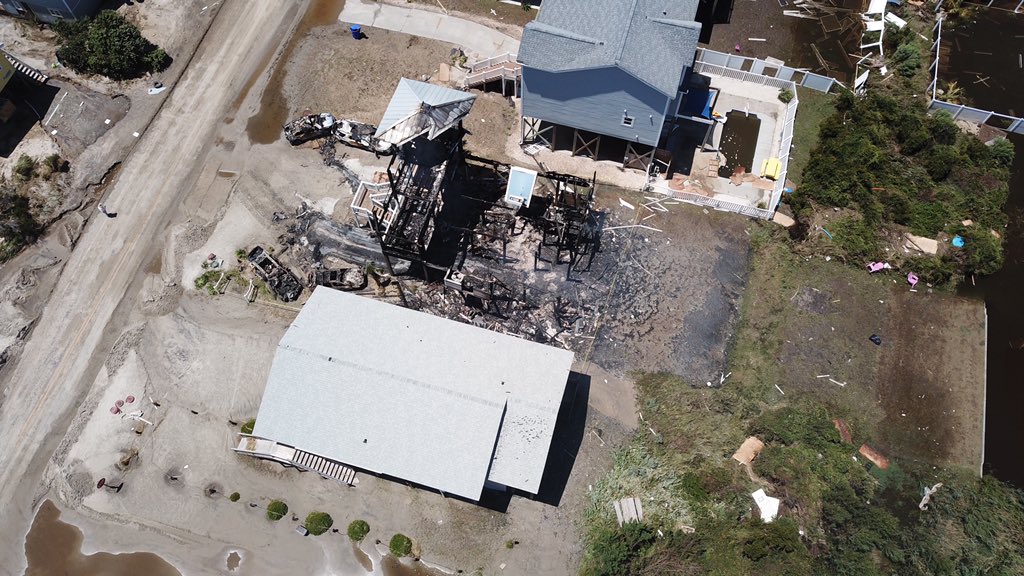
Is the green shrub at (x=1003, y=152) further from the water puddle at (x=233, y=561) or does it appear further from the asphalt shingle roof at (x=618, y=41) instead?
the water puddle at (x=233, y=561)

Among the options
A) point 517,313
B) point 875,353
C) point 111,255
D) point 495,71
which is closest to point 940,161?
point 875,353

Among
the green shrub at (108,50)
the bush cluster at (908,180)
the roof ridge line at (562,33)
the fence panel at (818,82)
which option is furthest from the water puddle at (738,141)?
the green shrub at (108,50)

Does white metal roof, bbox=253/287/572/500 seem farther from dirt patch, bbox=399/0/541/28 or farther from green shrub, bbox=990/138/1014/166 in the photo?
green shrub, bbox=990/138/1014/166

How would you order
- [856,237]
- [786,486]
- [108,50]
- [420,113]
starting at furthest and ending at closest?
[108,50] < [856,237] < [420,113] < [786,486]

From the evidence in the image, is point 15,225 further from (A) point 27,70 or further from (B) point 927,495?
(B) point 927,495

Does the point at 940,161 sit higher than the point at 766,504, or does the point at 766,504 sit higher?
the point at 940,161

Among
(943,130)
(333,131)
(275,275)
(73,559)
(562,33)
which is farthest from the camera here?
(333,131)

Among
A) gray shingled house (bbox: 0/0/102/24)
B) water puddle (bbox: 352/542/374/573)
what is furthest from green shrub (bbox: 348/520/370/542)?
gray shingled house (bbox: 0/0/102/24)
